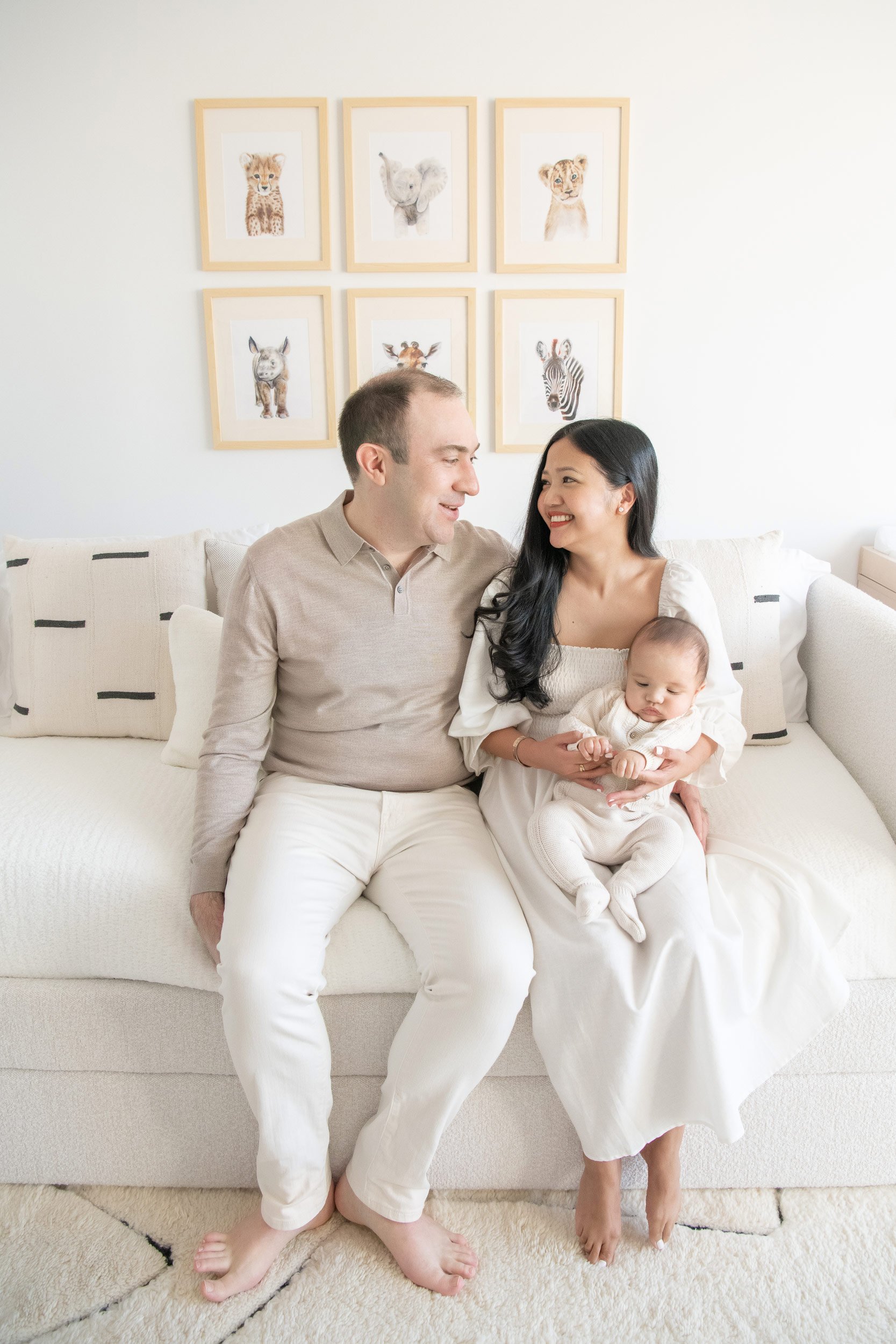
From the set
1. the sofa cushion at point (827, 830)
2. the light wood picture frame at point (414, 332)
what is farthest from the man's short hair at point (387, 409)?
the light wood picture frame at point (414, 332)

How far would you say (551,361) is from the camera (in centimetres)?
255

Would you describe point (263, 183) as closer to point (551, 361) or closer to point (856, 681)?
point (551, 361)

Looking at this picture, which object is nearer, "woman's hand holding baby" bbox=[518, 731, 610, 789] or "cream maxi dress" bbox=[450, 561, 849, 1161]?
"cream maxi dress" bbox=[450, 561, 849, 1161]

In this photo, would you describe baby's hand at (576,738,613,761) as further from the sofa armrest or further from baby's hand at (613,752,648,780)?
the sofa armrest

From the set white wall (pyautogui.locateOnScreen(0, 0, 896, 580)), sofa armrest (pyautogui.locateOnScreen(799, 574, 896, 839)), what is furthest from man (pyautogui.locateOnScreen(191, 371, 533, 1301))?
white wall (pyautogui.locateOnScreen(0, 0, 896, 580))

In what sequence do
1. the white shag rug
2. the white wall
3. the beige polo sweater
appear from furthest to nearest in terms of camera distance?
1. the white wall
2. the beige polo sweater
3. the white shag rug

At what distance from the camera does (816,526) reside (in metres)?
2.64

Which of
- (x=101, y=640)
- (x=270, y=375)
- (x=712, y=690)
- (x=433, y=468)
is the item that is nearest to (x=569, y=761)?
(x=712, y=690)

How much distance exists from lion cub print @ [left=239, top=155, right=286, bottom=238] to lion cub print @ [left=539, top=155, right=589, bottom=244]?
28.3 inches

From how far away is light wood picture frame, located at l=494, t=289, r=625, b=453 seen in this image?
8.24 ft

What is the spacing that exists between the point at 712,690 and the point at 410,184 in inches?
67.8

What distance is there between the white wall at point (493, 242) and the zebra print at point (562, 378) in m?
0.14

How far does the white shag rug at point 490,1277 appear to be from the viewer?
1200 millimetres

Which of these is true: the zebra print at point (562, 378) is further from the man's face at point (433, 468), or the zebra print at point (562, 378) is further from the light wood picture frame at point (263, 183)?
the man's face at point (433, 468)
